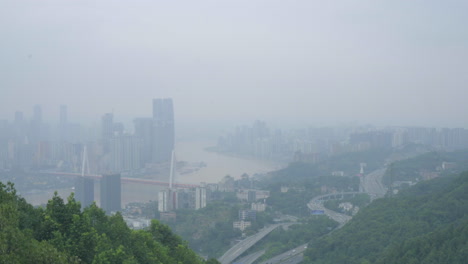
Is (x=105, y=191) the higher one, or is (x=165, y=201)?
(x=105, y=191)

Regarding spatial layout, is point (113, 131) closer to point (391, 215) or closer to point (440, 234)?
point (391, 215)

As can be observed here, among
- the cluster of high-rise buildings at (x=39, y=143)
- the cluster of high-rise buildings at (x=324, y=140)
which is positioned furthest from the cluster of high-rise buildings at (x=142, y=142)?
the cluster of high-rise buildings at (x=324, y=140)

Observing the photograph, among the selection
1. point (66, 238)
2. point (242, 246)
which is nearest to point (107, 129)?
point (242, 246)

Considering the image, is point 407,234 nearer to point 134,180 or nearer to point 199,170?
point 134,180

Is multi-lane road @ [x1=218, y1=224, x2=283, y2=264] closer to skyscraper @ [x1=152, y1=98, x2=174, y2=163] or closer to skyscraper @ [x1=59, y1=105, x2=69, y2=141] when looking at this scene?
skyscraper @ [x1=152, y1=98, x2=174, y2=163]

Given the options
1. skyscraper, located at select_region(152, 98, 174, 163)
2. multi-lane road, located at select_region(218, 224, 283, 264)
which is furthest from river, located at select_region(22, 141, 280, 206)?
multi-lane road, located at select_region(218, 224, 283, 264)

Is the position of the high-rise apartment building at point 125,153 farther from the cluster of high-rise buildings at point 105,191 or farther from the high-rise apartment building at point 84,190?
the high-rise apartment building at point 84,190
